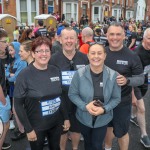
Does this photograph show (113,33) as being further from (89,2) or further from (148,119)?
(89,2)

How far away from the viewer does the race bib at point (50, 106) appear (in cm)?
249

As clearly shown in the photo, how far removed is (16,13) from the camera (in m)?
17.5

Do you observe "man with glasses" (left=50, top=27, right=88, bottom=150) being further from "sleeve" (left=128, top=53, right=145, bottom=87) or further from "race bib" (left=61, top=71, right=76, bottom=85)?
"sleeve" (left=128, top=53, right=145, bottom=87)

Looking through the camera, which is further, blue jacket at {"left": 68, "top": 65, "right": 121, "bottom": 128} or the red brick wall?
the red brick wall

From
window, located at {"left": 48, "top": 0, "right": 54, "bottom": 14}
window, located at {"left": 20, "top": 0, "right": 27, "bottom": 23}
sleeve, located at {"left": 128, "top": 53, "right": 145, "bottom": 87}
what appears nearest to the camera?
sleeve, located at {"left": 128, "top": 53, "right": 145, "bottom": 87}

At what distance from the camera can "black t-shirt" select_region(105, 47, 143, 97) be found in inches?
113

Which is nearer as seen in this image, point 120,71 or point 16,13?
point 120,71

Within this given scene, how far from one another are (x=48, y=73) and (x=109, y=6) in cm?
2951

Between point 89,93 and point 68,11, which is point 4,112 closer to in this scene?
point 89,93

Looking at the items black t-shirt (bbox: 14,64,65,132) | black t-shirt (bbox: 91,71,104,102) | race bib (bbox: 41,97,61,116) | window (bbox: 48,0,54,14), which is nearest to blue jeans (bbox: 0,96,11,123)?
black t-shirt (bbox: 14,64,65,132)

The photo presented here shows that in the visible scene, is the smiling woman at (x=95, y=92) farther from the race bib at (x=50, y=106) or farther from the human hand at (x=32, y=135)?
the human hand at (x=32, y=135)

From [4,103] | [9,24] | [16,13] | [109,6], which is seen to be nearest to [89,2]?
[109,6]

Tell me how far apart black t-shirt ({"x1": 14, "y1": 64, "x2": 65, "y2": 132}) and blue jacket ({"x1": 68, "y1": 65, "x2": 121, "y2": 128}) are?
0.73ft

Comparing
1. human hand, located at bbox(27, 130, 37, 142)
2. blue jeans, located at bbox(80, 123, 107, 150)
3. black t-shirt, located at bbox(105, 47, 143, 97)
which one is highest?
black t-shirt, located at bbox(105, 47, 143, 97)
